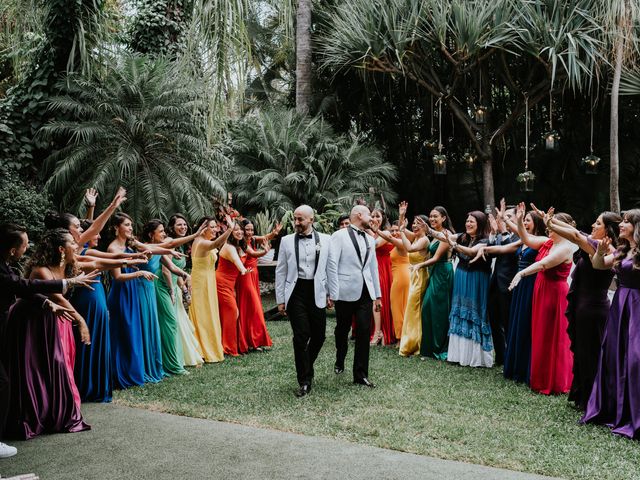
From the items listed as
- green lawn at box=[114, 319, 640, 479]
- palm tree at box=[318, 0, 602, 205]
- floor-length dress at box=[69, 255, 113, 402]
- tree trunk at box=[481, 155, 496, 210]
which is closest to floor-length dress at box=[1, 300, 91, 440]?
floor-length dress at box=[69, 255, 113, 402]

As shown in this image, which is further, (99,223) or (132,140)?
(132,140)

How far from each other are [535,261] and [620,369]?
72.6 inches

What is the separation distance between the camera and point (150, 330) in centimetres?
687

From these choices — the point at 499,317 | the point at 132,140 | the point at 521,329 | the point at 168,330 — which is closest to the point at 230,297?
the point at 168,330

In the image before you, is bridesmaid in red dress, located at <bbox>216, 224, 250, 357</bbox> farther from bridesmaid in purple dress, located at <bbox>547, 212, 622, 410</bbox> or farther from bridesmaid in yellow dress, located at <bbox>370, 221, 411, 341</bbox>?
bridesmaid in purple dress, located at <bbox>547, 212, 622, 410</bbox>

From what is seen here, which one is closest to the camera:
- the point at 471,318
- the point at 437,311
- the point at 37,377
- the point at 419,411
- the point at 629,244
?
the point at 37,377

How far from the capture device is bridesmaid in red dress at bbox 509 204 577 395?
6.12m

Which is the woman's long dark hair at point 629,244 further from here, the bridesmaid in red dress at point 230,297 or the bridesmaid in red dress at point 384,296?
the bridesmaid in red dress at point 230,297

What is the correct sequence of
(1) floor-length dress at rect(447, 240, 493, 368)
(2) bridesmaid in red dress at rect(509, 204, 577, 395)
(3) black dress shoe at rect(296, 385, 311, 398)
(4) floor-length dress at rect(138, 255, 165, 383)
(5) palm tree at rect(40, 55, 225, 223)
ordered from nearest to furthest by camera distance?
(3) black dress shoe at rect(296, 385, 311, 398) → (2) bridesmaid in red dress at rect(509, 204, 577, 395) → (4) floor-length dress at rect(138, 255, 165, 383) → (1) floor-length dress at rect(447, 240, 493, 368) → (5) palm tree at rect(40, 55, 225, 223)

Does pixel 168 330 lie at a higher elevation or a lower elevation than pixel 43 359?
lower

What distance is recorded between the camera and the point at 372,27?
48.7ft

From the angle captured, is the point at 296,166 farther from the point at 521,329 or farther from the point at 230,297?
the point at 521,329

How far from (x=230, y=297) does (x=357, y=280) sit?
104 inches

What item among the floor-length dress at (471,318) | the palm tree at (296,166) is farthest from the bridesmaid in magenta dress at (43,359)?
the palm tree at (296,166)
